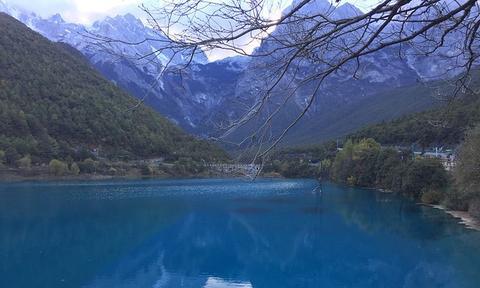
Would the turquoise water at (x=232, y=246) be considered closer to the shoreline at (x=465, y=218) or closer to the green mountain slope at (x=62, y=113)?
the shoreline at (x=465, y=218)

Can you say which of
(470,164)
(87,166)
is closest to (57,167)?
(87,166)

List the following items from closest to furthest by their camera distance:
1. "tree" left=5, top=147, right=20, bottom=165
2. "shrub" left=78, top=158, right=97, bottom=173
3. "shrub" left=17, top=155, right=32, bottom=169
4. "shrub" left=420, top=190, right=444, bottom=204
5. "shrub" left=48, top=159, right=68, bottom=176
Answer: "shrub" left=420, top=190, right=444, bottom=204
"tree" left=5, top=147, right=20, bottom=165
"shrub" left=17, top=155, right=32, bottom=169
"shrub" left=48, top=159, right=68, bottom=176
"shrub" left=78, top=158, right=97, bottom=173

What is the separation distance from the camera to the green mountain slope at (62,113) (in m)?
70.1

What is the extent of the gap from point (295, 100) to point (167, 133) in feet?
302

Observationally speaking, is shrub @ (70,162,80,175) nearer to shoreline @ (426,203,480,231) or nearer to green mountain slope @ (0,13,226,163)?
green mountain slope @ (0,13,226,163)

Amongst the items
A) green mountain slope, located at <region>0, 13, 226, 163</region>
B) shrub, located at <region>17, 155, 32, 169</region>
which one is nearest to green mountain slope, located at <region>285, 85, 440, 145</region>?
green mountain slope, located at <region>0, 13, 226, 163</region>

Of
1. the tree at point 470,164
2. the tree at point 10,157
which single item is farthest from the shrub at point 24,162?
the tree at point 470,164

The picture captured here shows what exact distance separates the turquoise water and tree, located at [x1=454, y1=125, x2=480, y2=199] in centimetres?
195

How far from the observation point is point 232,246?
2094 centimetres

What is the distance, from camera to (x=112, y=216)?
28.8 m

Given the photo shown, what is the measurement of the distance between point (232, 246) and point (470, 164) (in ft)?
32.6

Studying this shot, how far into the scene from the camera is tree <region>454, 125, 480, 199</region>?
67.5 ft

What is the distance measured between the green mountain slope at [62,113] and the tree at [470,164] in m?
51.5

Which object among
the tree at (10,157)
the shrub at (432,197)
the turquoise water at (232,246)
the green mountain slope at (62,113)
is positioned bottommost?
the turquoise water at (232,246)
